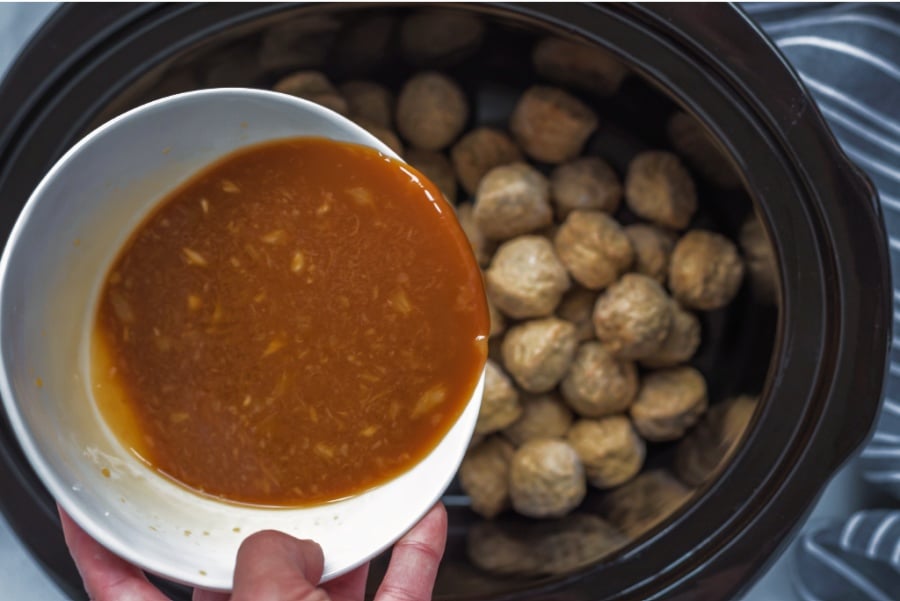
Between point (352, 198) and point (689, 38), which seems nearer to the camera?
point (352, 198)

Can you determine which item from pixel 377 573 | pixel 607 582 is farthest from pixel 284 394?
pixel 607 582

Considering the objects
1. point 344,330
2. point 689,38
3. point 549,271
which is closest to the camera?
point 344,330

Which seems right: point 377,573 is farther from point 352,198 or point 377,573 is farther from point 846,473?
point 846,473

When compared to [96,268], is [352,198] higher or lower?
higher

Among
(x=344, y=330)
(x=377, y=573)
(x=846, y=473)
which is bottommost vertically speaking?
(x=377, y=573)

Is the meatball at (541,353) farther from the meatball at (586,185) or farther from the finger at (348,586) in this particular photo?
the finger at (348,586)

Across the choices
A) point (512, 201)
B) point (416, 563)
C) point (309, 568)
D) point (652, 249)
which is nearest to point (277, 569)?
point (309, 568)

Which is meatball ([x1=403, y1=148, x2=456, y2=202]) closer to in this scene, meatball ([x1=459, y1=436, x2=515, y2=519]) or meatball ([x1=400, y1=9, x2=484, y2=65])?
meatball ([x1=400, y1=9, x2=484, y2=65])

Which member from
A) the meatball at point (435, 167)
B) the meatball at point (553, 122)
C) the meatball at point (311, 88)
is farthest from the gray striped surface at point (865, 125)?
the meatball at point (311, 88)
